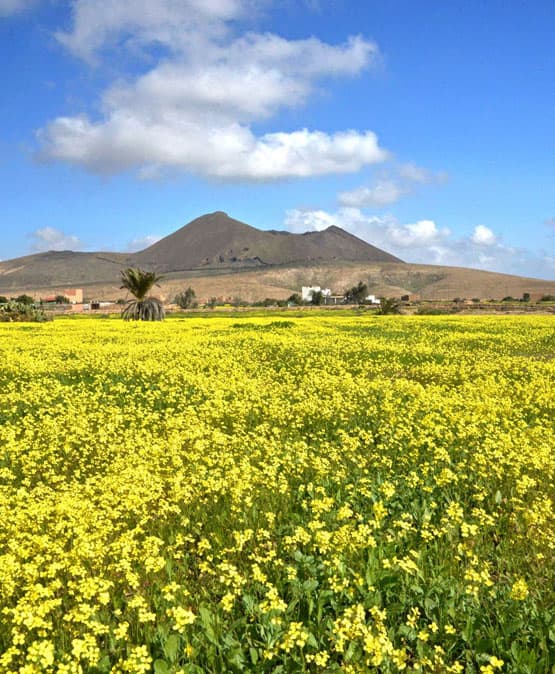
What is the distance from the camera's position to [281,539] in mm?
5102

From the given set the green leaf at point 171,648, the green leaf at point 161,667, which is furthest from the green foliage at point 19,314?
the green leaf at point 161,667

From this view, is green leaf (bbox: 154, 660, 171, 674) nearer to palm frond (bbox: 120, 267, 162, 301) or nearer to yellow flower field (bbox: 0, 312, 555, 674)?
yellow flower field (bbox: 0, 312, 555, 674)

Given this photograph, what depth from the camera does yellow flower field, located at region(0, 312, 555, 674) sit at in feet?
11.4

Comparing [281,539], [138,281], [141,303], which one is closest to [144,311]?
[141,303]

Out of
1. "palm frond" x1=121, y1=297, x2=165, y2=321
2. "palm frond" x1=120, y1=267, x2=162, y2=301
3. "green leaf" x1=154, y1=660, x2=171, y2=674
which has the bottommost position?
"green leaf" x1=154, y1=660, x2=171, y2=674

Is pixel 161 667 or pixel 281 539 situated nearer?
pixel 161 667

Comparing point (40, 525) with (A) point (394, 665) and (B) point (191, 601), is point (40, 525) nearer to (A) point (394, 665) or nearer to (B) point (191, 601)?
(B) point (191, 601)

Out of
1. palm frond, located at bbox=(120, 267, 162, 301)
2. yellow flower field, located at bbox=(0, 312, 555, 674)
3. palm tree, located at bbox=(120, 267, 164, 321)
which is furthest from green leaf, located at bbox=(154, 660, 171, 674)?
palm frond, located at bbox=(120, 267, 162, 301)

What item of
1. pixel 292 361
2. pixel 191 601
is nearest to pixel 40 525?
pixel 191 601

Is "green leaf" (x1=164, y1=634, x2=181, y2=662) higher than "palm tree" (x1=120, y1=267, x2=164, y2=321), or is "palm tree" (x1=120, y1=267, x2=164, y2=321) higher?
"palm tree" (x1=120, y1=267, x2=164, y2=321)

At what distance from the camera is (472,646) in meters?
3.65

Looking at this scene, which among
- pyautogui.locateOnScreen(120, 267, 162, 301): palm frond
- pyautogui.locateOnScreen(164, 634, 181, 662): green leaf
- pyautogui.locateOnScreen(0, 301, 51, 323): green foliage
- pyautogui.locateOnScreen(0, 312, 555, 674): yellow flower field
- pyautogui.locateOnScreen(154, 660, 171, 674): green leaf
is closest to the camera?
pyautogui.locateOnScreen(154, 660, 171, 674): green leaf

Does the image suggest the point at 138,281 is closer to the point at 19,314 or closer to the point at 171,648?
the point at 19,314

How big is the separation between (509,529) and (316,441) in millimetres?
3512
